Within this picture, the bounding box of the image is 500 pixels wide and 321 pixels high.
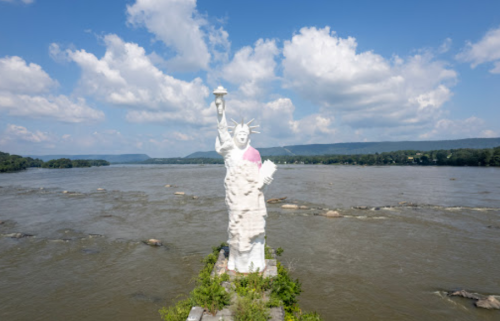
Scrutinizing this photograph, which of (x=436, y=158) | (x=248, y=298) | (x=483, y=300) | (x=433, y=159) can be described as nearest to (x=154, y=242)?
(x=248, y=298)

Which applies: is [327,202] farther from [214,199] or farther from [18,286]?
[18,286]

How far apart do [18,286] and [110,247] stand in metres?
4.42

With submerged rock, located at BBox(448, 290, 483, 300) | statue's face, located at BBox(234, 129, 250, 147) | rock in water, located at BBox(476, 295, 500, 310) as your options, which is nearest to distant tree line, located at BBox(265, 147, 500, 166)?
submerged rock, located at BBox(448, 290, 483, 300)

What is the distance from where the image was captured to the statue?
7.78 m

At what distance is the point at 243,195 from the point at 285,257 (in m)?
7.03

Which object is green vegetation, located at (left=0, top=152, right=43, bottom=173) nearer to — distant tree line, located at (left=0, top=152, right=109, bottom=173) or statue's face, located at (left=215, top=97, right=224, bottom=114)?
distant tree line, located at (left=0, top=152, right=109, bottom=173)

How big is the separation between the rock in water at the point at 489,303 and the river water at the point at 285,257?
0.86 ft

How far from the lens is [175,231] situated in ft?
59.2

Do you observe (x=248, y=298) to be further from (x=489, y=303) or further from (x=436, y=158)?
(x=436, y=158)

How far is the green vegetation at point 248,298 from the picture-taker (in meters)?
5.96

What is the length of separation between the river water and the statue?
3384 millimetres

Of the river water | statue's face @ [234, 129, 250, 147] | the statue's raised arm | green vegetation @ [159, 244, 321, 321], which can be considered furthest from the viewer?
the river water

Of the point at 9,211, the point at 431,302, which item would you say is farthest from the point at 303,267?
the point at 9,211

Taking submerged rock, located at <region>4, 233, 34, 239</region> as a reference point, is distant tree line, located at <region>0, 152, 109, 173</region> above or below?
above
